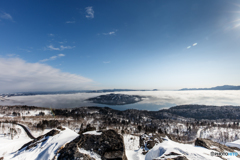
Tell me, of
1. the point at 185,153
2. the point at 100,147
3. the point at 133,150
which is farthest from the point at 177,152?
the point at 133,150

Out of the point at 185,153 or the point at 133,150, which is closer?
the point at 185,153

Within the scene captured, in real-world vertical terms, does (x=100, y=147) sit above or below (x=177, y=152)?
above

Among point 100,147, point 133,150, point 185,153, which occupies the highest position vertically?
point 100,147

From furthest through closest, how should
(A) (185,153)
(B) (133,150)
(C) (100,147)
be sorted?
(B) (133,150) < (C) (100,147) < (A) (185,153)

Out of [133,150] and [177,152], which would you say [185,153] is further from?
[133,150]

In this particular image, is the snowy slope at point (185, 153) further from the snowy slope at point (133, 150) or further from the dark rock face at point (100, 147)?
the dark rock face at point (100, 147)

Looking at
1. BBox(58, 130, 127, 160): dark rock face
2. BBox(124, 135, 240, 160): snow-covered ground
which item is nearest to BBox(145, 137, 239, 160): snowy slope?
BBox(124, 135, 240, 160): snow-covered ground

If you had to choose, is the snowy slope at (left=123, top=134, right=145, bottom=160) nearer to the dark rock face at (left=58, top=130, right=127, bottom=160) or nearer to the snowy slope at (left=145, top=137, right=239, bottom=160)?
the snowy slope at (left=145, top=137, right=239, bottom=160)

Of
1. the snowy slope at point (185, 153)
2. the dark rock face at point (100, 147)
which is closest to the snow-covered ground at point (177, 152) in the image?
the snowy slope at point (185, 153)

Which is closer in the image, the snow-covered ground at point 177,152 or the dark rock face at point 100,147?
the dark rock face at point 100,147
